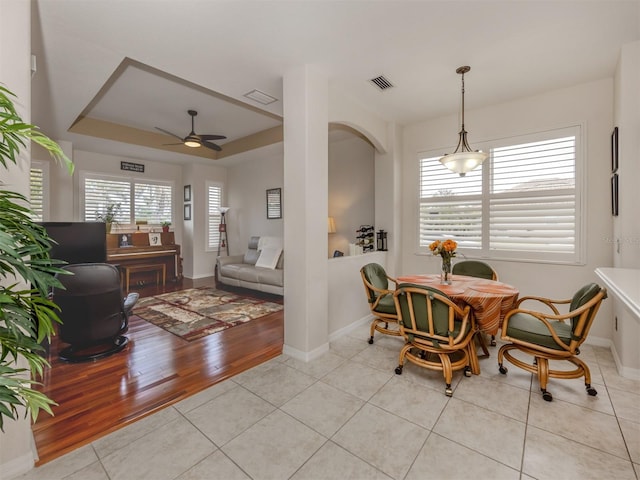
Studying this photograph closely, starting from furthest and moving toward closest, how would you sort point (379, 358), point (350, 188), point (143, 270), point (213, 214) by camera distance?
point (213, 214) < point (143, 270) < point (350, 188) < point (379, 358)

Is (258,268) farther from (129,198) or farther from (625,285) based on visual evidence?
(625,285)

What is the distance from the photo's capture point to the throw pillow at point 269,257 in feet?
19.0

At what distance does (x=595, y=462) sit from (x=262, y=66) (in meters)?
3.86

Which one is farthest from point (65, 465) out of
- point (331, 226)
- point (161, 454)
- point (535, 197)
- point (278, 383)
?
point (535, 197)

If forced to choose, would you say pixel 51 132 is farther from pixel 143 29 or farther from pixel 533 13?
pixel 533 13

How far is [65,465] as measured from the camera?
1.65 m

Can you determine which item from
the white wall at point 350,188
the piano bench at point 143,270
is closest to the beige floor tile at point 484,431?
the white wall at point 350,188

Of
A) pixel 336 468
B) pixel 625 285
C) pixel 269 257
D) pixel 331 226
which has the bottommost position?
pixel 336 468

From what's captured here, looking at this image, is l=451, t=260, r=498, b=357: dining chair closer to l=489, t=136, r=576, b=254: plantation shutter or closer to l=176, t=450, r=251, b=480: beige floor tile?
l=489, t=136, r=576, b=254: plantation shutter

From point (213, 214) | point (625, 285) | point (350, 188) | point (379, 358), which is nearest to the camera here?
point (625, 285)

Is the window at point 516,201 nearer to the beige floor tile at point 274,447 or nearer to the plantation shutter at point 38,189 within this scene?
the beige floor tile at point 274,447

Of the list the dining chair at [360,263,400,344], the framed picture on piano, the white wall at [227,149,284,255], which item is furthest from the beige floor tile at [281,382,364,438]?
the framed picture on piano

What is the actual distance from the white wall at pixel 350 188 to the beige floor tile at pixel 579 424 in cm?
331

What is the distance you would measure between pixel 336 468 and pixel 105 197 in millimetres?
6842
